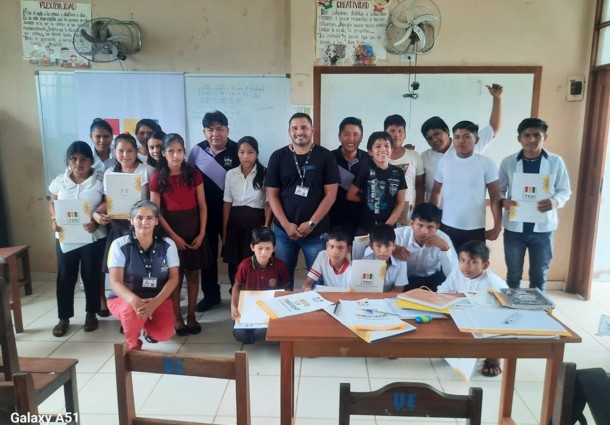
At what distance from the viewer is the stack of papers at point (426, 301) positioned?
6.24 feet

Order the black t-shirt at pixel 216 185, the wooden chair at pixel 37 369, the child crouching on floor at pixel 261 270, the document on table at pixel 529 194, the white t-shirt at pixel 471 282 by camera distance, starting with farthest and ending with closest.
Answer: the black t-shirt at pixel 216 185
the document on table at pixel 529 194
the child crouching on floor at pixel 261 270
the white t-shirt at pixel 471 282
the wooden chair at pixel 37 369

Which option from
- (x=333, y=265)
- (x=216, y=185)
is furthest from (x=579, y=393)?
(x=216, y=185)

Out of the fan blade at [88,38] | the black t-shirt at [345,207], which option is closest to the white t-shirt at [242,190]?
the black t-shirt at [345,207]

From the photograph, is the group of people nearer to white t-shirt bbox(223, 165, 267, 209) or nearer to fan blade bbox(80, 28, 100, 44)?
white t-shirt bbox(223, 165, 267, 209)

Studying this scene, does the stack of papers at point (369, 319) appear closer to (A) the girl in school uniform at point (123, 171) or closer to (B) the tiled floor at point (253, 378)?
(B) the tiled floor at point (253, 378)

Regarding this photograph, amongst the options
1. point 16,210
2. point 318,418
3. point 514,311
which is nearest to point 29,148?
point 16,210

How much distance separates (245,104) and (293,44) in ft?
2.12

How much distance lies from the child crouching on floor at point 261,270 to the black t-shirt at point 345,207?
0.55 m

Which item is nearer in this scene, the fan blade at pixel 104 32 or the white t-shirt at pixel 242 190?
the white t-shirt at pixel 242 190

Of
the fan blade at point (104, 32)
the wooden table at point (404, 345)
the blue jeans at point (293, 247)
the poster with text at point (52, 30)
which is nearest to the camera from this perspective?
the wooden table at point (404, 345)

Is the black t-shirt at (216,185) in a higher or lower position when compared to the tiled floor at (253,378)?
higher

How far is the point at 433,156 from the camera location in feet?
11.9

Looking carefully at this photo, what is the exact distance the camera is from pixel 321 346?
5.60ft

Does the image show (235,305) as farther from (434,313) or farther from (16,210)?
(16,210)
